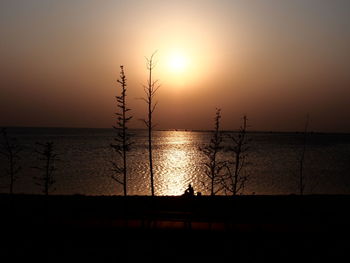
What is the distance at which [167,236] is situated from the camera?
11.5 m

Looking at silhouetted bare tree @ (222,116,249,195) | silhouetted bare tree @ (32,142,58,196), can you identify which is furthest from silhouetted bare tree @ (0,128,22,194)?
silhouetted bare tree @ (222,116,249,195)

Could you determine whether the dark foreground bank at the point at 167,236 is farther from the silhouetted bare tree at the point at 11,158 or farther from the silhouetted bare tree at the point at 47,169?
the silhouetted bare tree at the point at 11,158

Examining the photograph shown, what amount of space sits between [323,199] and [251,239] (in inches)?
316

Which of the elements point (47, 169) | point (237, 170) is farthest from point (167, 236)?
point (237, 170)

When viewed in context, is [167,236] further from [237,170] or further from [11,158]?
[237,170]

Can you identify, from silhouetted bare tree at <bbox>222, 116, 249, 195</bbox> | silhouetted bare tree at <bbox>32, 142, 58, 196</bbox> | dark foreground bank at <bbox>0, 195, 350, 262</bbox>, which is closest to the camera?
dark foreground bank at <bbox>0, 195, 350, 262</bbox>

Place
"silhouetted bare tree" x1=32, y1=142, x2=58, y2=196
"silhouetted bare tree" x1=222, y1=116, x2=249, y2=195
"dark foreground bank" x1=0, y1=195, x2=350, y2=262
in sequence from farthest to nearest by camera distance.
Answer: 1. "silhouetted bare tree" x1=32, y1=142, x2=58, y2=196
2. "silhouetted bare tree" x1=222, y1=116, x2=249, y2=195
3. "dark foreground bank" x1=0, y1=195, x2=350, y2=262

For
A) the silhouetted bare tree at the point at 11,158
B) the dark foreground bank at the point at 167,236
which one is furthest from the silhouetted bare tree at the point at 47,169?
the dark foreground bank at the point at 167,236

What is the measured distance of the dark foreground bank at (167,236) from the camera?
10.2 m

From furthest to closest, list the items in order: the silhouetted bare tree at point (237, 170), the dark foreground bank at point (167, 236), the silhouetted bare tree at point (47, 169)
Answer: the silhouetted bare tree at point (47, 169), the silhouetted bare tree at point (237, 170), the dark foreground bank at point (167, 236)

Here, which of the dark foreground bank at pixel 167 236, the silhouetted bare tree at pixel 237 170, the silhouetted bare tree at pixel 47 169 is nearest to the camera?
the dark foreground bank at pixel 167 236

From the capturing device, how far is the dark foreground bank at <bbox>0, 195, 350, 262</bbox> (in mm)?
10250

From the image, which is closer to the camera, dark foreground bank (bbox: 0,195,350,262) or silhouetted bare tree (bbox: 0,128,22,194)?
dark foreground bank (bbox: 0,195,350,262)

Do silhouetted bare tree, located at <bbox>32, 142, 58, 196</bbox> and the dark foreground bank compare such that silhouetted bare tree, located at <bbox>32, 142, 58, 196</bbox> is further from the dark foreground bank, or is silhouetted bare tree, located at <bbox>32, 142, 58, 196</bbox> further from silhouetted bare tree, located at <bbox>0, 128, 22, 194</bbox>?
the dark foreground bank
